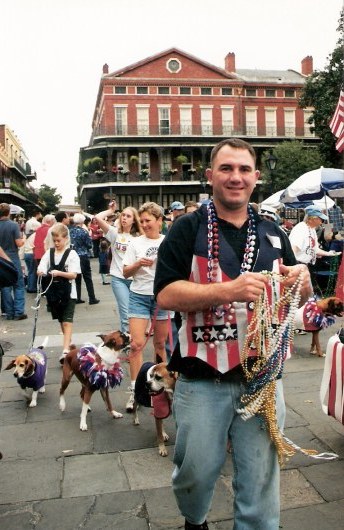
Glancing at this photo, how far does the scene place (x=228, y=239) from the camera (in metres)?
2.27

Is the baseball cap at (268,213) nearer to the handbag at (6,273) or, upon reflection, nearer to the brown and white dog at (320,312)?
the brown and white dog at (320,312)

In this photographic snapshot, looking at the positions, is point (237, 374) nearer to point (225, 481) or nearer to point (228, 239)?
point (228, 239)

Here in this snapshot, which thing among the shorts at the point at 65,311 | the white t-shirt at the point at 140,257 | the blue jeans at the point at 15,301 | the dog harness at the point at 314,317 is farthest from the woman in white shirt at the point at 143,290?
the blue jeans at the point at 15,301

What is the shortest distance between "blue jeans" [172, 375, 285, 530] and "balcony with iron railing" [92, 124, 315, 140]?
44.9 meters

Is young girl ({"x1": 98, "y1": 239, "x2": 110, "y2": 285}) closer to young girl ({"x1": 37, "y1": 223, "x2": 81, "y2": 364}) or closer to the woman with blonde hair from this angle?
young girl ({"x1": 37, "y1": 223, "x2": 81, "y2": 364})

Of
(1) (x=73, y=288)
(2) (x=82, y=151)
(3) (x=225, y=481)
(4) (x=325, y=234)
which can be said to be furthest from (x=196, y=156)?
(3) (x=225, y=481)

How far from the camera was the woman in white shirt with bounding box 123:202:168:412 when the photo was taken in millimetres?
4836

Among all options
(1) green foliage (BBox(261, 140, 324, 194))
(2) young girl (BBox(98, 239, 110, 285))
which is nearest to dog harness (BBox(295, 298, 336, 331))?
(2) young girl (BBox(98, 239, 110, 285))

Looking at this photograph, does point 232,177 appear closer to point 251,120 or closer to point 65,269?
point 65,269

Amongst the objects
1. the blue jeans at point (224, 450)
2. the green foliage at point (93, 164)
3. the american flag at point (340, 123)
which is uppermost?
the green foliage at point (93, 164)

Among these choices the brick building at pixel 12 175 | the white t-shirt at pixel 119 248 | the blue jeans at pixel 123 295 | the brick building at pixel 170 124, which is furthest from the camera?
the brick building at pixel 12 175

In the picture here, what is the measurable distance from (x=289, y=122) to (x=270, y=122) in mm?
1929

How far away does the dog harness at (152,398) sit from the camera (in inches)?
148

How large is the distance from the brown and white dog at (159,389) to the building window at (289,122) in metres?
48.1
